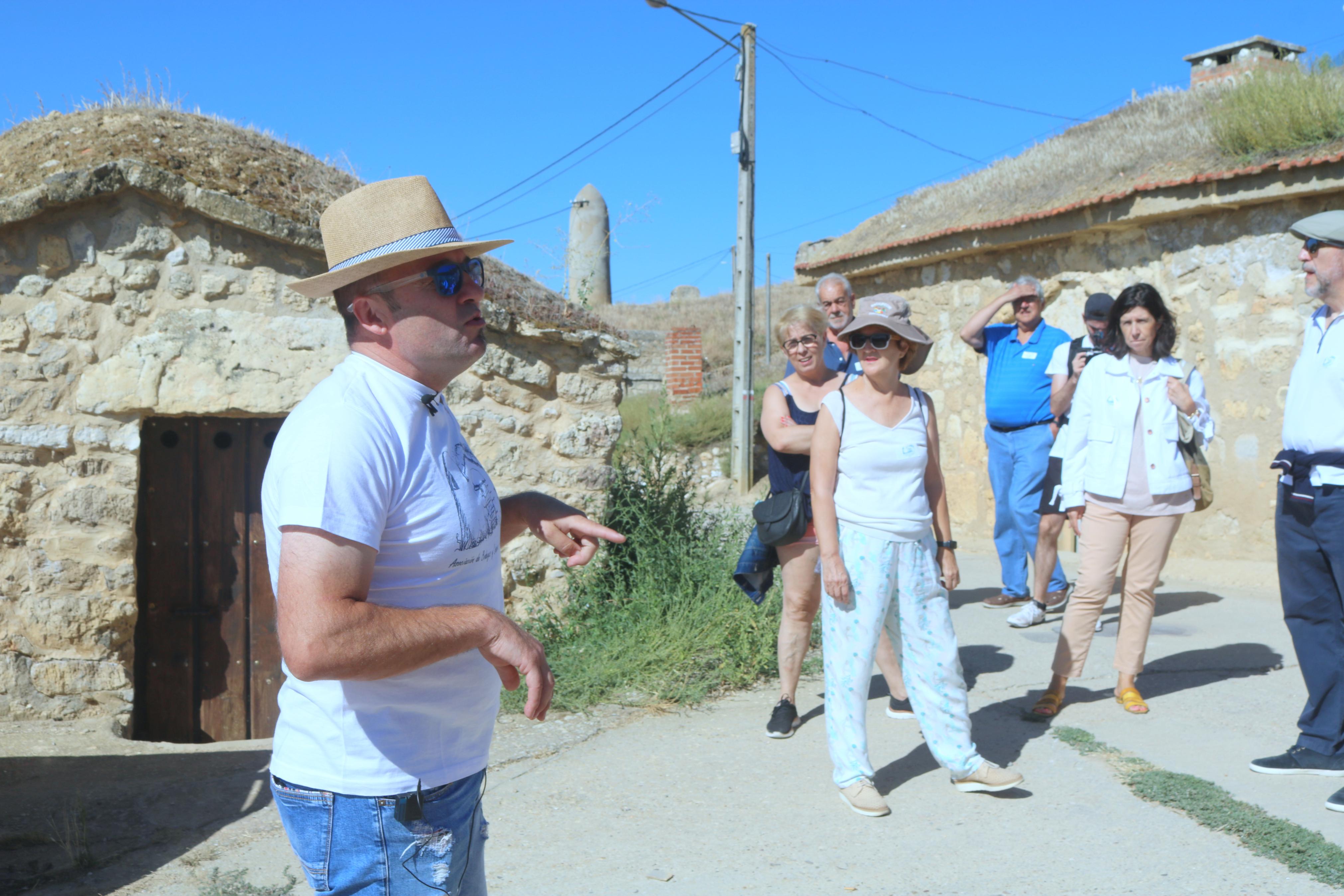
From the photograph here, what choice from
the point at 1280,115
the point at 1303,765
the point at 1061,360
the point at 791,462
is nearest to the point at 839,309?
the point at 791,462

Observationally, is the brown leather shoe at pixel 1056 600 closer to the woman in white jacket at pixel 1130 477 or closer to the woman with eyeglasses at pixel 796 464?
the woman in white jacket at pixel 1130 477

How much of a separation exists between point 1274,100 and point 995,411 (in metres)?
3.51

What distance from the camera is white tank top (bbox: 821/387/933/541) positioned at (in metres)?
3.64

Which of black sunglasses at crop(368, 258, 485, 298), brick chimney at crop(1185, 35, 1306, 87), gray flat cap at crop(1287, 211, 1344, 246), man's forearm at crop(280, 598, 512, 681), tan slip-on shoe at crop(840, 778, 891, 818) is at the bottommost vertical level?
tan slip-on shoe at crop(840, 778, 891, 818)

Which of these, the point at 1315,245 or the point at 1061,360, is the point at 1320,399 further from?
the point at 1061,360

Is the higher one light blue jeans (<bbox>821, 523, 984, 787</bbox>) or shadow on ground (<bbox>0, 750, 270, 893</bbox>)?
light blue jeans (<bbox>821, 523, 984, 787</bbox>)

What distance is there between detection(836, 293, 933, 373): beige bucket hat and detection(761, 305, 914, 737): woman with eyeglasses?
47 cm

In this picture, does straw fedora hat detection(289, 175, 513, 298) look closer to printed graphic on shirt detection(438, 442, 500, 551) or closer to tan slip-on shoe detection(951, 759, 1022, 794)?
printed graphic on shirt detection(438, 442, 500, 551)

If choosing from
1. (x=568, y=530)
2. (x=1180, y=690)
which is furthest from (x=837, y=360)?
(x=568, y=530)

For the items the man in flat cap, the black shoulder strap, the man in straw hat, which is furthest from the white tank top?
the man in straw hat

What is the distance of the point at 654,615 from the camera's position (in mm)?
5398

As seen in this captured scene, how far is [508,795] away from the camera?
3898 mm

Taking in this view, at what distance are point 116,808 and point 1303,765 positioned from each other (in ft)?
14.8

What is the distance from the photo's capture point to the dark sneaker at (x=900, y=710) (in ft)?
15.1
